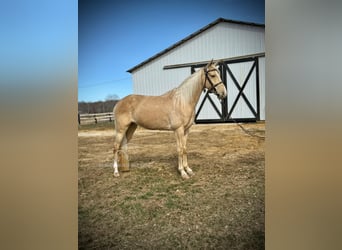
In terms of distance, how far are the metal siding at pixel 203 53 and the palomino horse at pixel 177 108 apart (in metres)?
0.05

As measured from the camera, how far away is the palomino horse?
145 centimetres

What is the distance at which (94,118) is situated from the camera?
57.4 inches

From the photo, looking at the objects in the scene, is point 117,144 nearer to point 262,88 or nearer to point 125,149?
point 125,149

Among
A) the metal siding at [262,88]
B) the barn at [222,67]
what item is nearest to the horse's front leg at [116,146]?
the barn at [222,67]

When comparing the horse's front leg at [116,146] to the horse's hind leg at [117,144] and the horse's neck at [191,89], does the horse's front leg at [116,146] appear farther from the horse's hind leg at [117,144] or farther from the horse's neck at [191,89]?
the horse's neck at [191,89]

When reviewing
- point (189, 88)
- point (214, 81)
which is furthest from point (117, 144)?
point (214, 81)

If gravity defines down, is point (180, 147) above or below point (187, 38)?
below

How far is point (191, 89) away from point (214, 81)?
137 millimetres
